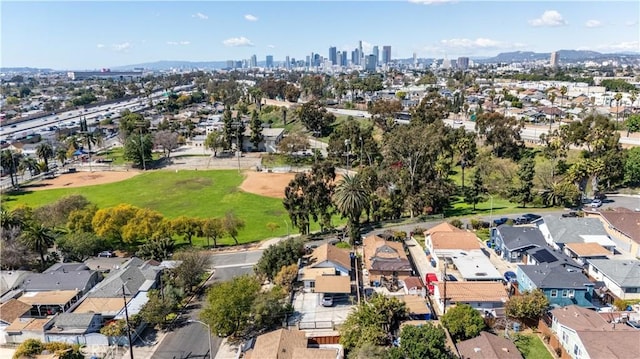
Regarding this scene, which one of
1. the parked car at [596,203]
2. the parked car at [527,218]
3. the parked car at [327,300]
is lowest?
the parked car at [327,300]

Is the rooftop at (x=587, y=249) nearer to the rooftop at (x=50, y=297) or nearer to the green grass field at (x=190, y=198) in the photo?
the green grass field at (x=190, y=198)

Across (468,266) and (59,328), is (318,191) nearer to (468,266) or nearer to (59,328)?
(468,266)

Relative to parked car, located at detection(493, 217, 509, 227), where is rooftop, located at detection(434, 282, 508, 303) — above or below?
above

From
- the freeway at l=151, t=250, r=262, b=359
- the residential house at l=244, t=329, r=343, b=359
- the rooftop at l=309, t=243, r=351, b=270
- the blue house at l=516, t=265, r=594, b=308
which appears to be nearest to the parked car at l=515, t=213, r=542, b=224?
the blue house at l=516, t=265, r=594, b=308

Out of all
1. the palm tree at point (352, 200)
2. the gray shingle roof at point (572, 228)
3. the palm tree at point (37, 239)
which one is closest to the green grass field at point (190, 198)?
the palm tree at point (352, 200)

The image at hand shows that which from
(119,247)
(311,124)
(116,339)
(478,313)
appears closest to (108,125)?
(311,124)

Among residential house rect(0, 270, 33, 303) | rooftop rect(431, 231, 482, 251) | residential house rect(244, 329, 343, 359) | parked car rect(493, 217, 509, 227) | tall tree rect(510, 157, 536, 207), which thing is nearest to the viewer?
residential house rect(244, 329, 343, 359)

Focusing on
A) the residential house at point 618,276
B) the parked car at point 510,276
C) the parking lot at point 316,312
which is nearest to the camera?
the parking lot at point 316,312

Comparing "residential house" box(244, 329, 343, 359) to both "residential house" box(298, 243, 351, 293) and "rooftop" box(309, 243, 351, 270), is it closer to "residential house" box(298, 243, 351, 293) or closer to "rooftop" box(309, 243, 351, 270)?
"residential house" box(298, 243, 351, 293)
